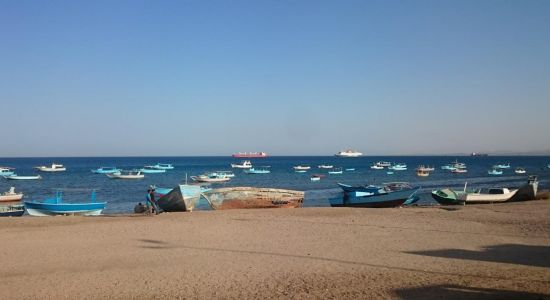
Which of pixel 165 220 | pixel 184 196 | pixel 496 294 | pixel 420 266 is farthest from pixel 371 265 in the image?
pixel 184 196

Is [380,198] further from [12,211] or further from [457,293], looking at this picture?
[12,211]

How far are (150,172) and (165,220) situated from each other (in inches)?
2951

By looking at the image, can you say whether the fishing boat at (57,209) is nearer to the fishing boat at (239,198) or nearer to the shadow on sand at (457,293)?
the fishing boat at (239,198)

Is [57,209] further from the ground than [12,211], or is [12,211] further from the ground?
[57,209]

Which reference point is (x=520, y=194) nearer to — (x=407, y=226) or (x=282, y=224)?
(x=407, y=226)

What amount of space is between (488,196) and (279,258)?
23.7 meters

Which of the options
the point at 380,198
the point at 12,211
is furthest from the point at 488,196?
the point at 12,211

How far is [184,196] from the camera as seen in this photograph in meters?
25.0

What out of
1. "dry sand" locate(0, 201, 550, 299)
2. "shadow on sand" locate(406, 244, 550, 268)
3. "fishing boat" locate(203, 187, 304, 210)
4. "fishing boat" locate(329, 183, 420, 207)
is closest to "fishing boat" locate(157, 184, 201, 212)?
"fishing boat" locate(203, 187, 304, 210)

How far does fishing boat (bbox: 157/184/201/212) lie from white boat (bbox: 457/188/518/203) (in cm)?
1769

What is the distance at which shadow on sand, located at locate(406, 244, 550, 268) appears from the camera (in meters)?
11.8

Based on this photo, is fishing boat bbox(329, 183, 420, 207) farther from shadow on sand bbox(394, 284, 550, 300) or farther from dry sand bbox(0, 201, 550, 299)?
shadow on sand bbox(394, 284, 550, 300)

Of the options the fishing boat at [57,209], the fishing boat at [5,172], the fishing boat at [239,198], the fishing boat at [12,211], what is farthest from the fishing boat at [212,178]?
the fishing boat at [239,198]

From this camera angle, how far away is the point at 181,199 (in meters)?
25.1
